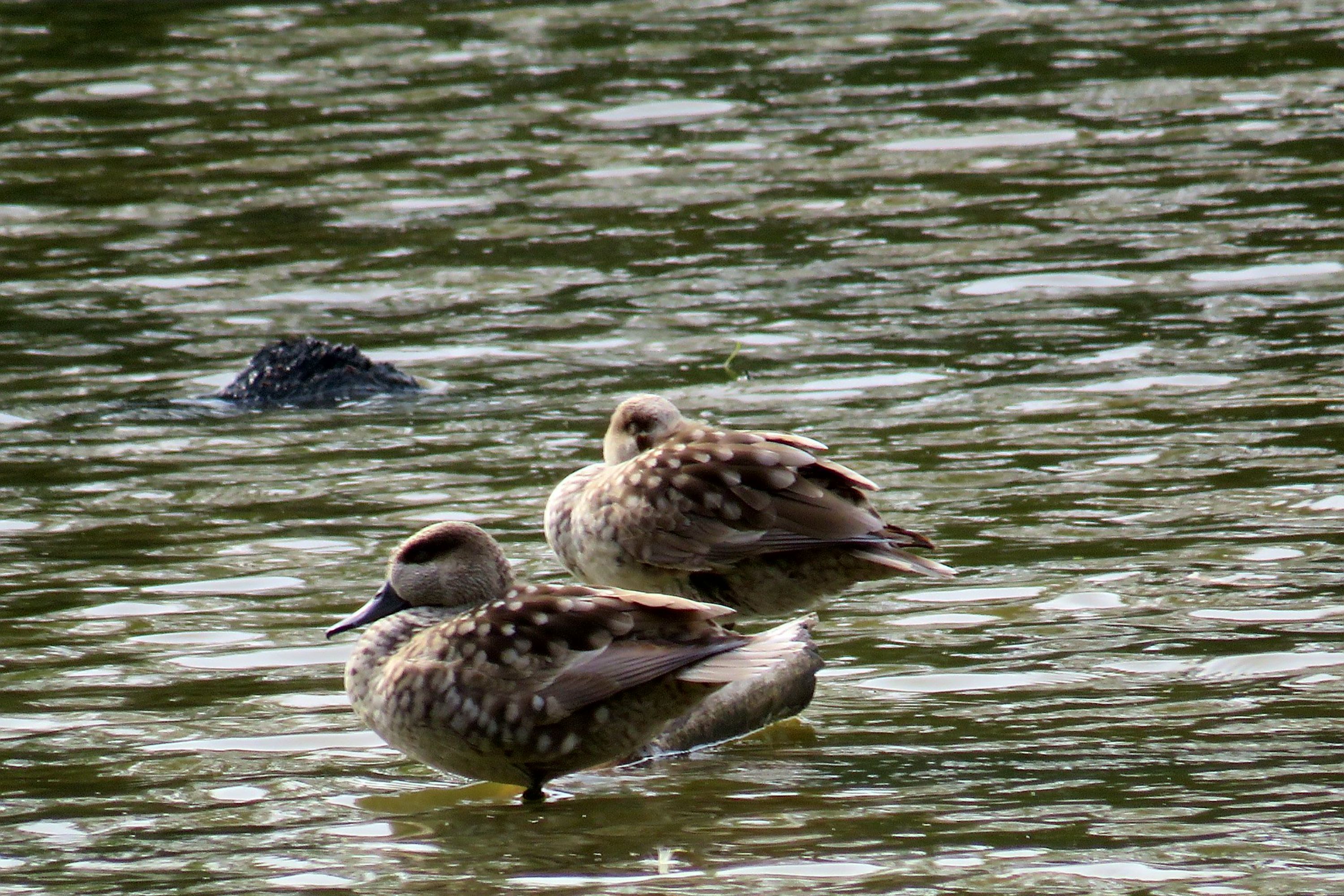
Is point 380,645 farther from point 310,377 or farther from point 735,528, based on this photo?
point 310,377

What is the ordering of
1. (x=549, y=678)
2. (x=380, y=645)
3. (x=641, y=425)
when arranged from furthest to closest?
(x=641, y=425) → (x=380, y=645) → (x=549, y=678)

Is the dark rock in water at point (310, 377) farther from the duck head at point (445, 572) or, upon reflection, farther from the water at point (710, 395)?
the duck head at point (445, 572)

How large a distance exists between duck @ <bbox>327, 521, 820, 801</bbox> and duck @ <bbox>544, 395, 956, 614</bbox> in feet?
3.24

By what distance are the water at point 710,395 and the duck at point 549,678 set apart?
205mm

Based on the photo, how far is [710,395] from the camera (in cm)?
1162

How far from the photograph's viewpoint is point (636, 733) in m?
6.88

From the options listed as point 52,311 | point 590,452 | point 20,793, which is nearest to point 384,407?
point 590,452

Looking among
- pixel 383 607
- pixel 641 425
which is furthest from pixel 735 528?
pixel 383 607

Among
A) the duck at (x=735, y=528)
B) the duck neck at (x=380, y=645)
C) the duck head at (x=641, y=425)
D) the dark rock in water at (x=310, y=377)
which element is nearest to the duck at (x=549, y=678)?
the duck neck at (x=380, y=645)

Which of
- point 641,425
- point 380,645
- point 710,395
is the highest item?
point 641,425

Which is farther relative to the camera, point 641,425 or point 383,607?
point 641,425

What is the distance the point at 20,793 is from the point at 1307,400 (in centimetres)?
643

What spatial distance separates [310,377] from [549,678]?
5.61 metres

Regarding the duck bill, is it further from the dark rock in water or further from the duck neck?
the dark rock in water
